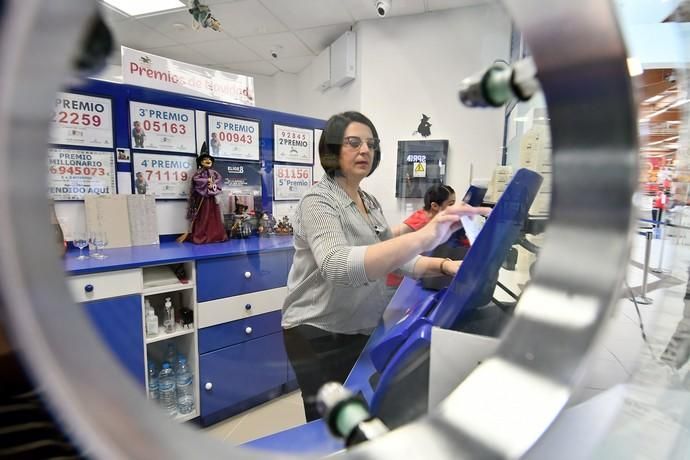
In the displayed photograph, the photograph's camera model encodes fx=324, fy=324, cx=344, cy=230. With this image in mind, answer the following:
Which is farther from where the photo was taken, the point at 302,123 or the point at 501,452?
the point at 302,123

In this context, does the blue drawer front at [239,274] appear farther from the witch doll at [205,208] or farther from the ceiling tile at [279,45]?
the ceiling tile at [279,45]

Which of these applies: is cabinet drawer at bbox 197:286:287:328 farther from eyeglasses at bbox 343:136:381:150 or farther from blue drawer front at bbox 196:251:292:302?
eyeglasses at bbox 343:136:381:150

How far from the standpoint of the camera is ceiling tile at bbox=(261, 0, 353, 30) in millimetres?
813

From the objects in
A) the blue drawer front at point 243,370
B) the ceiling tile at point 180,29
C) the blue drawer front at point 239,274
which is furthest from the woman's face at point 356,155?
the blue drawer front at point 243,370

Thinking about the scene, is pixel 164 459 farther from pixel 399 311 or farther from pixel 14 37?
pixel 399 311

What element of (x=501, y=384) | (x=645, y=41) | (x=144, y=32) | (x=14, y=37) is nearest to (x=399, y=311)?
(x=501, y=384)

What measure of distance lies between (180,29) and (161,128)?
657 mm

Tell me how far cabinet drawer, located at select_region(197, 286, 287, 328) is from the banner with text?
851mm

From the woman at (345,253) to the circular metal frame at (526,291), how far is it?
35cm

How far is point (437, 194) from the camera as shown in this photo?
740 millimetres

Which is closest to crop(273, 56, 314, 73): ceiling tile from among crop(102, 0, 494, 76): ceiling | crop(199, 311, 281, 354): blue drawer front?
crop(102, 0, 494, 76): ceiling

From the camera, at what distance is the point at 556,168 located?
A: 1.09 ft

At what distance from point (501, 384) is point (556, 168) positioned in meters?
0.22

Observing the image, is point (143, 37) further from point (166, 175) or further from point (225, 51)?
point (166, 175)
